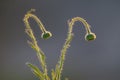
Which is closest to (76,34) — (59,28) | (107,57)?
(59,28)

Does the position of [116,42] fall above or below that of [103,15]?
below

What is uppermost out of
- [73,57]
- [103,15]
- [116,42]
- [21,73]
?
[103,15]

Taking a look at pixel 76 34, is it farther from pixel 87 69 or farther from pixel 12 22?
pixel 12 22

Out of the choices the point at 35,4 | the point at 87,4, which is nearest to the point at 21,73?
the point at 35,4

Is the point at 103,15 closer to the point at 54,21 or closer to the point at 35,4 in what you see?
the point at 54,21

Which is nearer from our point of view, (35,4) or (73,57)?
(73,57)

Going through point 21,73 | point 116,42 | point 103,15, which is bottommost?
point 21,73
